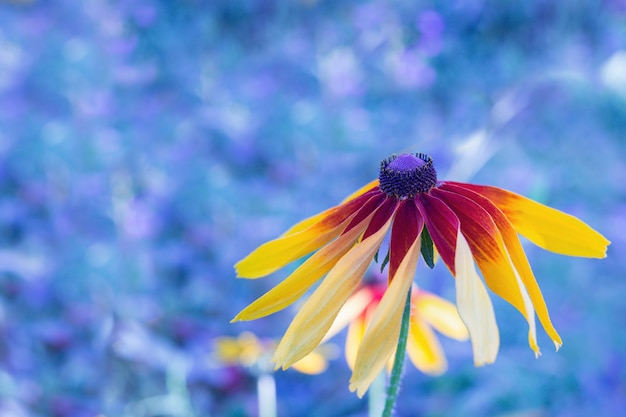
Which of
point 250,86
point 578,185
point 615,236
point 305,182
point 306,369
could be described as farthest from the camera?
point 250,86

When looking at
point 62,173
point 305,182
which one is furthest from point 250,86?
point 62,173

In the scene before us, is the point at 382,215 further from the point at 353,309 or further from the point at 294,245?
the point at 353,309

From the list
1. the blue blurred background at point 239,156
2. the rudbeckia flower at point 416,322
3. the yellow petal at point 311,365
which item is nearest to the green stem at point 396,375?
the rudbeckia flower at point 416,322

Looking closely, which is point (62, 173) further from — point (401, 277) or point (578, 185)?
point (401, 277)

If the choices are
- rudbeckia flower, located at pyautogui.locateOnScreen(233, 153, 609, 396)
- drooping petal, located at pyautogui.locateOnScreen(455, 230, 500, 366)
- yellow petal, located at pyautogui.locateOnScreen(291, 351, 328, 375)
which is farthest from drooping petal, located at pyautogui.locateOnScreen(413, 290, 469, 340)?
drooping petal, located at pyautogui.locateOnScreen(455, 230, 500, 366)

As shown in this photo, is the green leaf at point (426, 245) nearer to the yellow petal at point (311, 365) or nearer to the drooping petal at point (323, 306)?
the drooping petal at point (323, 306)

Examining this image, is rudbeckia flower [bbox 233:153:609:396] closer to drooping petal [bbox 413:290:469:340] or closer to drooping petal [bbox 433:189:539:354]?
drooping petal [bbox 433:189:539:354]
